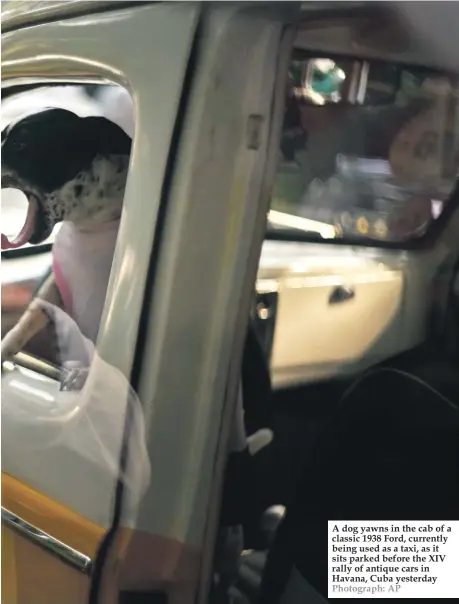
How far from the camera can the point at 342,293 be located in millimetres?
606

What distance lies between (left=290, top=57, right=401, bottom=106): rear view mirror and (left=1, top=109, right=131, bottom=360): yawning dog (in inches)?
7.6

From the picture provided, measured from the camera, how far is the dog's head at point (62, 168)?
624mm

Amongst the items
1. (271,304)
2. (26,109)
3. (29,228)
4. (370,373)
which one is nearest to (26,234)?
(29,228)

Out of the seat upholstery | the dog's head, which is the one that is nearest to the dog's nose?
the dog's head

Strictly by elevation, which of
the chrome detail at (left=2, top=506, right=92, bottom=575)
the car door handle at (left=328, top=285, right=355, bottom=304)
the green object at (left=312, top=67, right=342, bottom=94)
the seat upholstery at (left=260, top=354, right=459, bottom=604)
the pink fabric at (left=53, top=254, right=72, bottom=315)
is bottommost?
the chrome detail at (left=2, top=506, right=92, bottom=575)

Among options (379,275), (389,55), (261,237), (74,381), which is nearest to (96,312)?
(74,381)

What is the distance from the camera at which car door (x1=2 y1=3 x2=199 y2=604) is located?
60 cm

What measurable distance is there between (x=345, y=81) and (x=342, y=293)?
0.71 feet

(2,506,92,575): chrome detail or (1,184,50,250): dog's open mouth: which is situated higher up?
(1,184,50,250): dog's open mouth

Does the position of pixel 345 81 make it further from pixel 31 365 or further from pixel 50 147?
pixel 31 365

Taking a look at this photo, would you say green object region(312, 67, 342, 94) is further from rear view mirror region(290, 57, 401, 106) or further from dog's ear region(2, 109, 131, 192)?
dog's ear region(2, 109, 131, 192)

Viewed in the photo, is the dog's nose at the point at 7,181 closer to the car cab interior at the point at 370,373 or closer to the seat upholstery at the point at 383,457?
the car cab interior at the point at 370,373

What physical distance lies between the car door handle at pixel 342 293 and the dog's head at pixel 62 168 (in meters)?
0.24

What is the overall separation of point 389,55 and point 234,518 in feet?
1.62
